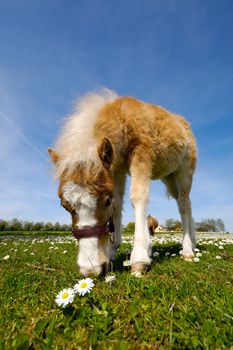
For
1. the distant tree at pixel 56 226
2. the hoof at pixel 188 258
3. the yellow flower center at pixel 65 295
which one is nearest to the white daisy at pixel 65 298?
the yellow flower center at pixel 65 295

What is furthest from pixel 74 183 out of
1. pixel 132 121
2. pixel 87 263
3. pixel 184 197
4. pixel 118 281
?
pixel 184 197

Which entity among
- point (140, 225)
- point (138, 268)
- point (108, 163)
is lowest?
point (138, 268)

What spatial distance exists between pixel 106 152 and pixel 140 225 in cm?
149

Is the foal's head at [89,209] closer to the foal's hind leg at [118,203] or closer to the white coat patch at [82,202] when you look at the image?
the white coat patch at [82,202]

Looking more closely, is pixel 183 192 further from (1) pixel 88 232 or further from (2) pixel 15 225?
(2) pixel 15 225

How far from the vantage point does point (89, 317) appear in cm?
288

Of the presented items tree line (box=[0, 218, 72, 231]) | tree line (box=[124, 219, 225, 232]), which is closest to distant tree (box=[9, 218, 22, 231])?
tree line (box=[0, 218, 72, 231])

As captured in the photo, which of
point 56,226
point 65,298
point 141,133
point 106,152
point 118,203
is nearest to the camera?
point 65,298

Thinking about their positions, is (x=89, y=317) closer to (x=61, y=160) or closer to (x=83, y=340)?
(x=83, y=340)

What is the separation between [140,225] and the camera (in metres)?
5.67

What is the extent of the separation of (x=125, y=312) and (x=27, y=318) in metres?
0.96

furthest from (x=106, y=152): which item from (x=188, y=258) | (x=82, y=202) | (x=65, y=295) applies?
(x=188, y=258)

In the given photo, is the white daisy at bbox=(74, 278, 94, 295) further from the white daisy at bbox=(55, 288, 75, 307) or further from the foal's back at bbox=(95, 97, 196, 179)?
the foal's back at bbox=(95, 97, 196, 179)

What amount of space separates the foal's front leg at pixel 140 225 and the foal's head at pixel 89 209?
639mm
